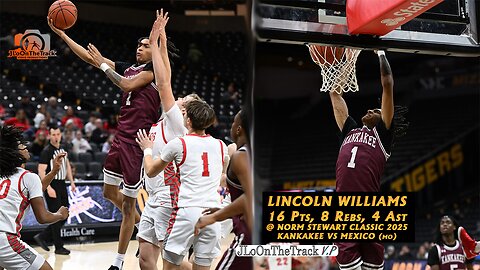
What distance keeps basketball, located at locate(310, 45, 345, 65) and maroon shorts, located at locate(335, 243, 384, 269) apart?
60.3 inches

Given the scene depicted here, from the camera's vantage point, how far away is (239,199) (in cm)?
434

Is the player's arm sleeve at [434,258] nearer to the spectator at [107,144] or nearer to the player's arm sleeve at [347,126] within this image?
the player's arm sleeve at [347,126]

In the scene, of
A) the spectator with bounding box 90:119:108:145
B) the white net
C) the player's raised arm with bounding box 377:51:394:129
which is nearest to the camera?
the player's raised arm with bounding box 377:51:394:129

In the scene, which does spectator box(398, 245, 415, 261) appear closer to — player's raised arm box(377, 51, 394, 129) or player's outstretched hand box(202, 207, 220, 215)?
player's raised arm box(377, 51, 394, 129)

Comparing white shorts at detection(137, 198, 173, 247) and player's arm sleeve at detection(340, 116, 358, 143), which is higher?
player's arm sleeve at detection(340, 116, 358, 143)

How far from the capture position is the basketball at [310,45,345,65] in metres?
5.93

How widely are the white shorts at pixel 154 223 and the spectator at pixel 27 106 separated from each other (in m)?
3.39

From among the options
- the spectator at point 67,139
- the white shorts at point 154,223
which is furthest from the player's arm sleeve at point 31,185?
the spectator at point 67,139

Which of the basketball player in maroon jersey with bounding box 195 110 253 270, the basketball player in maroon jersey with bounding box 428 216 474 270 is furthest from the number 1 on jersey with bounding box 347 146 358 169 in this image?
the basketball player in maroon jersey with bounding box 428 216 474 270

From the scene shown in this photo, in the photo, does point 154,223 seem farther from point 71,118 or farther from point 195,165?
point 71,118

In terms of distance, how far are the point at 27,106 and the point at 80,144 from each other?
1.20 m

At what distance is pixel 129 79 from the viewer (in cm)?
559

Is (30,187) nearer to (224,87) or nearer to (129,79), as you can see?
(129,79)

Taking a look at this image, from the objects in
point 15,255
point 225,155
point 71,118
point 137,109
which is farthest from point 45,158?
point 225,155
